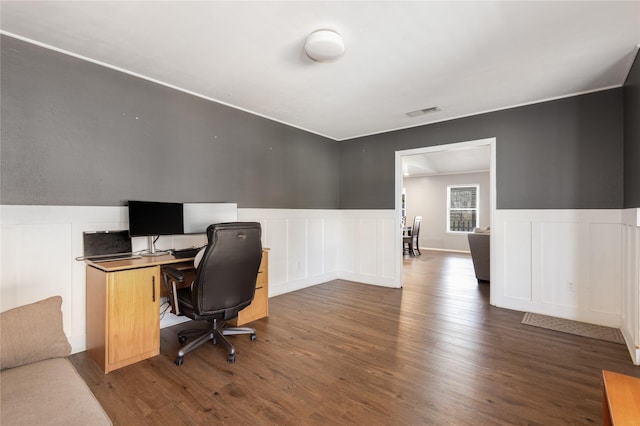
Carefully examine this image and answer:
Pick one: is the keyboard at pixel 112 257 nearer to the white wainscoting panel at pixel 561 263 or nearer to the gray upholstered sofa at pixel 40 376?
the gray upholstered sofa at pixel 40 376

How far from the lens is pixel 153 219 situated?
2918mm

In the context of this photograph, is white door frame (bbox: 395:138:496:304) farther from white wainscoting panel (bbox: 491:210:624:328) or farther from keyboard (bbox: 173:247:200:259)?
keyboard (bbox: 173:247:200:259)

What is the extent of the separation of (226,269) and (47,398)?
1302mm

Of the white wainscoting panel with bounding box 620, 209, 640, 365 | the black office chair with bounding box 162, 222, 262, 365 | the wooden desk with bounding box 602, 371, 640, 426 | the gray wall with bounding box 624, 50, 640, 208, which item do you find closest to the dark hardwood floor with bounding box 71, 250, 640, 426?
the white wainscoting panel with bounding box 620, 209, 640, 365

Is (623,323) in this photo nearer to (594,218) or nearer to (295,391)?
(594,218)

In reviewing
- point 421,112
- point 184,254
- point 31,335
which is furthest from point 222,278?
point 421,112

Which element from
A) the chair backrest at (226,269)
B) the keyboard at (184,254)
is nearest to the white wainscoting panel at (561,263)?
the chair backrest at (226,269)

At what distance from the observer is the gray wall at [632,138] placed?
2611mm

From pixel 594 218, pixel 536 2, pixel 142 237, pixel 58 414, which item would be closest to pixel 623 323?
pixel 594 218

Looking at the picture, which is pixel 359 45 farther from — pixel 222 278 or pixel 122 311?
pixel 122 311

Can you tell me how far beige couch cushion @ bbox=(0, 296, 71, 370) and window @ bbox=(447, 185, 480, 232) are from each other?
953cm

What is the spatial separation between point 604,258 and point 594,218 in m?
0.43

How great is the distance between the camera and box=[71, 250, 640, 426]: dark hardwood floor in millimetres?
1838

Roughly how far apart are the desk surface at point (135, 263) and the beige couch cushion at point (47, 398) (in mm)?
935
